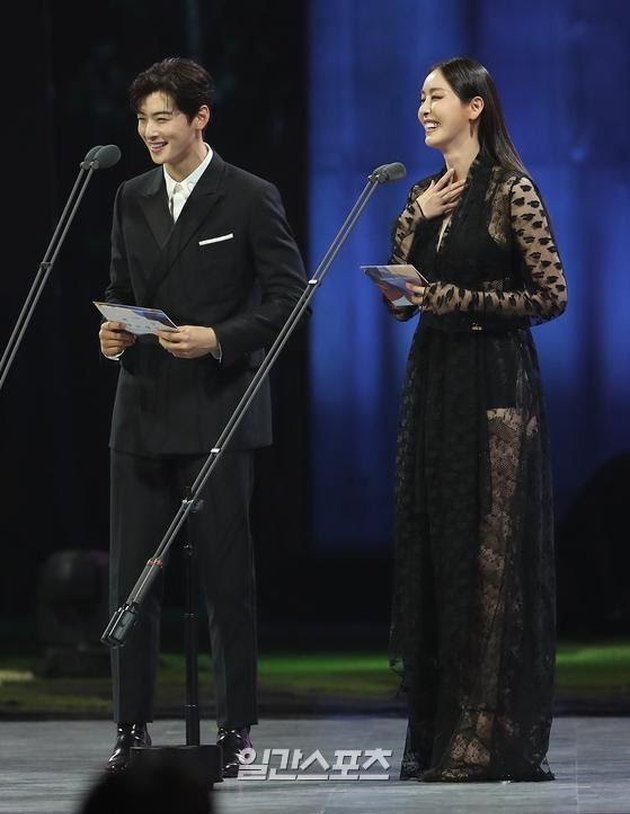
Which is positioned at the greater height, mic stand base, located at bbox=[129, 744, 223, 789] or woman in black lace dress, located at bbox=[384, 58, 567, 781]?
woman in black lace dress, located at bbox=[384, 58, 567, 781]

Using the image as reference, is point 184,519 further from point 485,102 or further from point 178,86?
point 485,102

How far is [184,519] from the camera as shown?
3.48 meters

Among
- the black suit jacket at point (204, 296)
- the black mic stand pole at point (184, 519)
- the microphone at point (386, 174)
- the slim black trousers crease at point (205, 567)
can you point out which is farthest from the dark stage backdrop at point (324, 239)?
the microphone at point (386, 174)

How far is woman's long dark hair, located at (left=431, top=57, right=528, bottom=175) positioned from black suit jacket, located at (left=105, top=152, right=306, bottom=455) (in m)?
0.49

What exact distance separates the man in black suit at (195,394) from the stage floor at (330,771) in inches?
8.7

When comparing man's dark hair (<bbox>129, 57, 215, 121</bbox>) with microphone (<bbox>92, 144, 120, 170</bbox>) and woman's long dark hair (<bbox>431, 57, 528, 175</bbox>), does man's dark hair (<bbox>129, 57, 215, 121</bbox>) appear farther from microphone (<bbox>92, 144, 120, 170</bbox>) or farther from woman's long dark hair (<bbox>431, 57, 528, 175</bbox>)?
woman's long dark hair (<bbox>431, 57, 528, 175</bbox>)

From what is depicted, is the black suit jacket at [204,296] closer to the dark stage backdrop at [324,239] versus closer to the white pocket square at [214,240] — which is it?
the white pocket square at [214,240]

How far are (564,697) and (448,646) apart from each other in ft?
6.28

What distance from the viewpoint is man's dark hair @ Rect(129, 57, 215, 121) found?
386 centimetres

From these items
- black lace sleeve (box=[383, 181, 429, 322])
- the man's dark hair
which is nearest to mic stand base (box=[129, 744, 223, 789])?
black lace sleeve (box=[383, 181, 429, 322])

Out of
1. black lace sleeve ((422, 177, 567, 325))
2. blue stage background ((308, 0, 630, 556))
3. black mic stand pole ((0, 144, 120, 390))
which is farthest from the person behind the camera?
blue stage background ((308, 0, 630, 556))

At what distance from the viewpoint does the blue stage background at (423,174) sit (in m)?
5.53

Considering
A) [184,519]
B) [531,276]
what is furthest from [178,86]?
[184,519]

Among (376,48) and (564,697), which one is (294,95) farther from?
(564,697)
